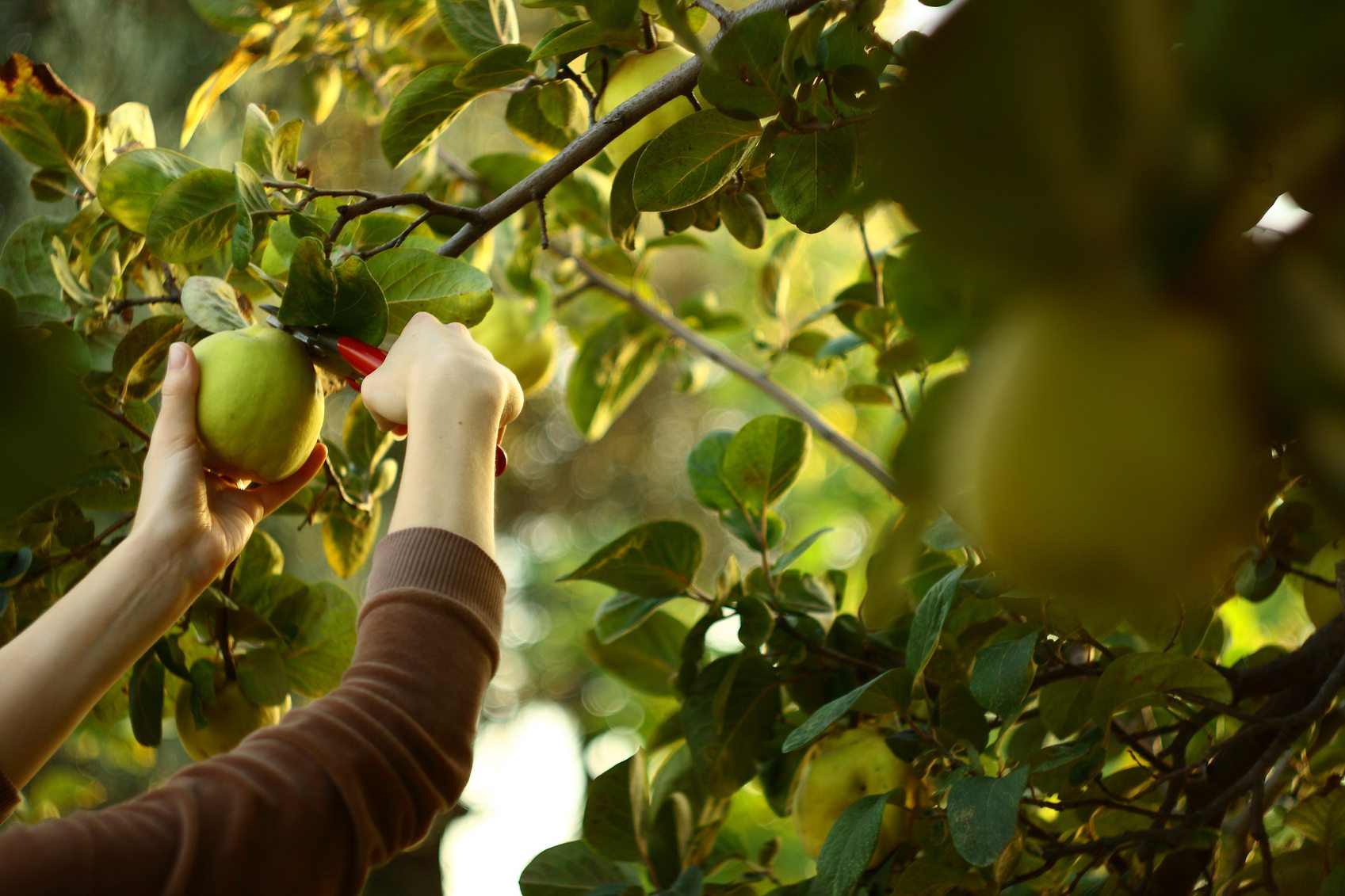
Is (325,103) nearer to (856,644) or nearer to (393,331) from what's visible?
(393,331)

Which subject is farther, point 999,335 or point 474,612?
point 474,612

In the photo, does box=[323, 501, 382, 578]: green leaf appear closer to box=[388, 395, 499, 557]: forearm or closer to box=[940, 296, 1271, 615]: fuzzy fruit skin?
box=[388, 395, 499, 557]: forearm

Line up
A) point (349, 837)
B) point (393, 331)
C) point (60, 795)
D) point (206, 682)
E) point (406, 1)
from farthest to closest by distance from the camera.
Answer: point (60, 795)
point (406, 1)
point (206, 682)
point (393, 331)
point (349, 837)

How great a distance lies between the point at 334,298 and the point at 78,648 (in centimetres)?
20

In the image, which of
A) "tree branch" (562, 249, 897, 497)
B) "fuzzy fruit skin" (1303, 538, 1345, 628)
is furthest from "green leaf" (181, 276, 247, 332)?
"fuzzy fruit skin" (1303, 538, 1345, 628)

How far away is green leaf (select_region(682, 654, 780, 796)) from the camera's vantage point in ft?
1.95

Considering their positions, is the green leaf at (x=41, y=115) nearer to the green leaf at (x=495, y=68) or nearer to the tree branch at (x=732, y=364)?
the green leaf at (x=495, y=68)

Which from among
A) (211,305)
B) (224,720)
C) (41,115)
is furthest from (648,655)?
(41,115)

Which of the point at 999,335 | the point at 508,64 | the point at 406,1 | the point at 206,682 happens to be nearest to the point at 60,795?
the point at 206,682

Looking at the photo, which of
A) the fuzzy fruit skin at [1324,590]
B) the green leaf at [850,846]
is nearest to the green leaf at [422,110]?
the green leaf at [850,846]

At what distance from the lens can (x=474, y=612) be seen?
429 millimetres

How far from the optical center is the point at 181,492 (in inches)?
19.7

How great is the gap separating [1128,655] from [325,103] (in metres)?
0.79

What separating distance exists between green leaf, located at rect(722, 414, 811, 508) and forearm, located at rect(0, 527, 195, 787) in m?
0.34
